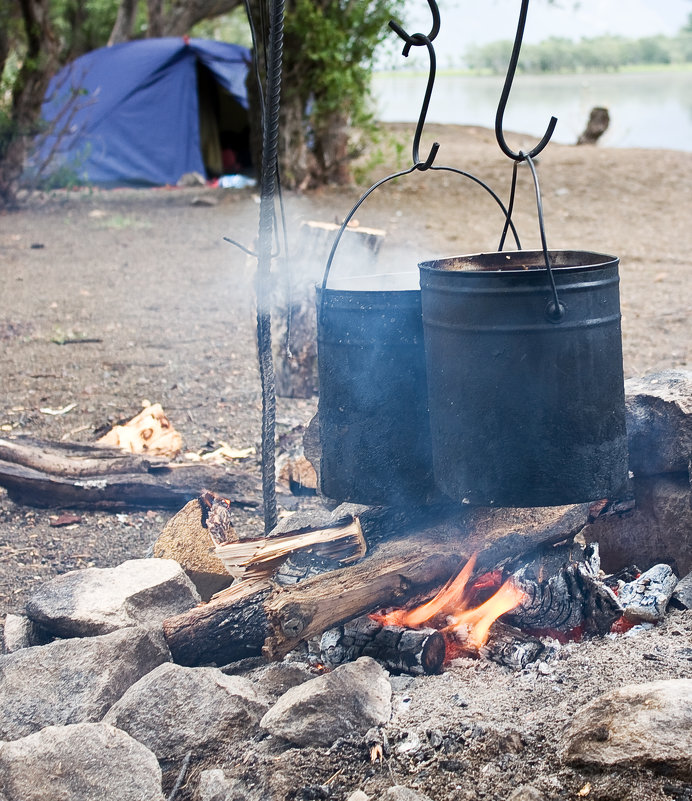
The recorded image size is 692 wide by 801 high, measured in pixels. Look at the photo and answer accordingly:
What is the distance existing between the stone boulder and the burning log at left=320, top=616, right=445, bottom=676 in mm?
651

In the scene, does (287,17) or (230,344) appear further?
(287,17)

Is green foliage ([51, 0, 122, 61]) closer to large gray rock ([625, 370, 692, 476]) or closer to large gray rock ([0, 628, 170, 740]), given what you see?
large gray rock ([625, 370, 692, 476])

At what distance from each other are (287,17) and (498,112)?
352 inches

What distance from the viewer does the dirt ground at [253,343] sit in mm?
1986

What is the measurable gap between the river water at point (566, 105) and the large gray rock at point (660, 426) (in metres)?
0.97

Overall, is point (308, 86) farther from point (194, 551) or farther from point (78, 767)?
point (78, 767)

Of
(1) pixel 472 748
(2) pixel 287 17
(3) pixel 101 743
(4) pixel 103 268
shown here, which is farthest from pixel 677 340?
(2) pixel 287 17

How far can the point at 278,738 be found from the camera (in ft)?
6.82

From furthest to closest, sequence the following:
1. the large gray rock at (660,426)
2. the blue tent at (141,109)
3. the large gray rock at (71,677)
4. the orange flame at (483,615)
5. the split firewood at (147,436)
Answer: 1. the blue tent at (141,109)
2. the split firewood at (147,436)
3. the large gray rock at (660,426)
4. the orange flame at (483,615)
5. the large gray rock at (71,677)

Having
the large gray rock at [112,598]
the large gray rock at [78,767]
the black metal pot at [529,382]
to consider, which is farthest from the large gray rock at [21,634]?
the black metal pot at [529,382]

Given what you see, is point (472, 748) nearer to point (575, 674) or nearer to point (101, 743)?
point (575, 674)

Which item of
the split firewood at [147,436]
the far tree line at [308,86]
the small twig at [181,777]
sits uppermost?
the far tree line at [308,86]

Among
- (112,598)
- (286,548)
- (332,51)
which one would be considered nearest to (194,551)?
(112,598)

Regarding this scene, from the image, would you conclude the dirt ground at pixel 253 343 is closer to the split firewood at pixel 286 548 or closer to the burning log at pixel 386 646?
the burning log at pixel 386 646
